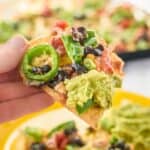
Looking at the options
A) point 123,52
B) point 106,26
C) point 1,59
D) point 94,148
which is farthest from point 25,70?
point 106,26

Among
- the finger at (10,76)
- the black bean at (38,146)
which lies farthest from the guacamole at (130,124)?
the black bean at (38,146)

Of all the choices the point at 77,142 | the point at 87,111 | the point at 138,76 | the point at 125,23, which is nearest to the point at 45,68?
the point at 87,111

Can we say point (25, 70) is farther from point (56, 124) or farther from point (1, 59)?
point (56, 124)

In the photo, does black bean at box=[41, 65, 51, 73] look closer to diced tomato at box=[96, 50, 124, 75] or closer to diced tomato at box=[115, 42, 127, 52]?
diced tomato at box=[96, 50, 124, 75]

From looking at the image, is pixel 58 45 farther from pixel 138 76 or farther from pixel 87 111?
pixel 138 76

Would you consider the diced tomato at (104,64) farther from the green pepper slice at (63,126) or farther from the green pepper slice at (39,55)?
the green pepper slice at (63,126)

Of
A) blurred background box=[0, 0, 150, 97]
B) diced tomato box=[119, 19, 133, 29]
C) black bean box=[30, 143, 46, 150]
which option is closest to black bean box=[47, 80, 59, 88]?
black bean box=[30, 143, 46, 150]

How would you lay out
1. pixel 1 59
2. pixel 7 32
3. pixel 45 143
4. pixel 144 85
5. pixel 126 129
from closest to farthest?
1. pixel 126 129
2. pixel 1 59
3. pixel 45 143
4. pixel 144 85
5. pixel 7 32
